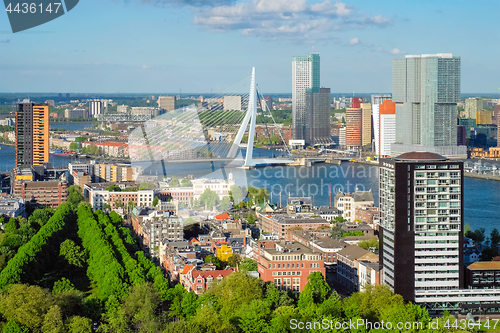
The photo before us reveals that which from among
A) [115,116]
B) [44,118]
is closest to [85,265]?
[44,118]

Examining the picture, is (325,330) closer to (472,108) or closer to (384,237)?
(384,237)

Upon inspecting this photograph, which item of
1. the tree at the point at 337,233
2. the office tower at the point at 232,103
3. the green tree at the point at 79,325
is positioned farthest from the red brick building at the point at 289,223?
the green tree at the point at 79,325

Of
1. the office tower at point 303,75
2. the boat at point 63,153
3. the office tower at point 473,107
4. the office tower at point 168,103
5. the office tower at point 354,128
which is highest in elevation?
the office tower at point 303,75

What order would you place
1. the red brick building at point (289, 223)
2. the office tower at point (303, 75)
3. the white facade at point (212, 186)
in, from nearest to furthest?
the red brick building at point (289, 223), the white facade at point (212, 186), the office tower at point (303, 75)

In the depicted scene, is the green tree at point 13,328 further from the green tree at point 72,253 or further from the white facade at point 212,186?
the white facade at point 212,186

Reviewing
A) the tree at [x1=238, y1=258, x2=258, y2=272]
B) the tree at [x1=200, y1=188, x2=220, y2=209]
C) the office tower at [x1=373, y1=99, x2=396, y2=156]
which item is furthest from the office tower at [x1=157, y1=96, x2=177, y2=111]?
the tree at [x1=238, y1=258, x2=258, y2=272]

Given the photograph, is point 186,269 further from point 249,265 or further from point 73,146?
point 73,146

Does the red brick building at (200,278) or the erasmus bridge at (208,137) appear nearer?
the red brick building at (200,278)
